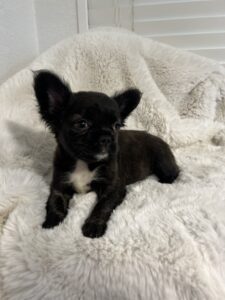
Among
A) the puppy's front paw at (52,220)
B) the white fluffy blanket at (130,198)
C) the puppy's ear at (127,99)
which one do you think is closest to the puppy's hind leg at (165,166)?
the white fluffy blanket at (130,198)

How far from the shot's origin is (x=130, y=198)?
125cm

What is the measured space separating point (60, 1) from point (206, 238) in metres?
1.63

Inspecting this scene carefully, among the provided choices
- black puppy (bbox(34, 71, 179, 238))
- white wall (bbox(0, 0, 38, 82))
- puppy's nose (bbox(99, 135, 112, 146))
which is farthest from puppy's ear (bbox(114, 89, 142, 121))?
white wall (bbox(0, 0, 38, 82))

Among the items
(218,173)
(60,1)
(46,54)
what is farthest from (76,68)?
(218,173)

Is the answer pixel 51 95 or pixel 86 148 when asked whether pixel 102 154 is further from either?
pixel 51 95

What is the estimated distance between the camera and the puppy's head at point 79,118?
3.48ft

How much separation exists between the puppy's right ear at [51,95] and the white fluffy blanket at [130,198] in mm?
258

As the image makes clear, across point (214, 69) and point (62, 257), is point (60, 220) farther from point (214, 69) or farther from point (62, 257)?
point (214, 69)

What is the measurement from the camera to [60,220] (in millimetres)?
1101

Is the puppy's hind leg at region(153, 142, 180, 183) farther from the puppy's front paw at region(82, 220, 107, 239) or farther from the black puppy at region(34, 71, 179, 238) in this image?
the puppy's front paw at region(82, 220, 107, 239)

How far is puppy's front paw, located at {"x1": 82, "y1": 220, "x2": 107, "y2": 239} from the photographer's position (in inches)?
40.2

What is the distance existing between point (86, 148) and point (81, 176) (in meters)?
0.18

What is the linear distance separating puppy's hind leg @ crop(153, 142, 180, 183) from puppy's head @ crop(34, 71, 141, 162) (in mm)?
376

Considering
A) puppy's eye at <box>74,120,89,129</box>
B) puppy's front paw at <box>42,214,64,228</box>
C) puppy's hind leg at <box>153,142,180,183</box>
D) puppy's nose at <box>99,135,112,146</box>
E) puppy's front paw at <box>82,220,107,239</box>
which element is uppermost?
puppy's eye at <box>74,120,89,129</box>
